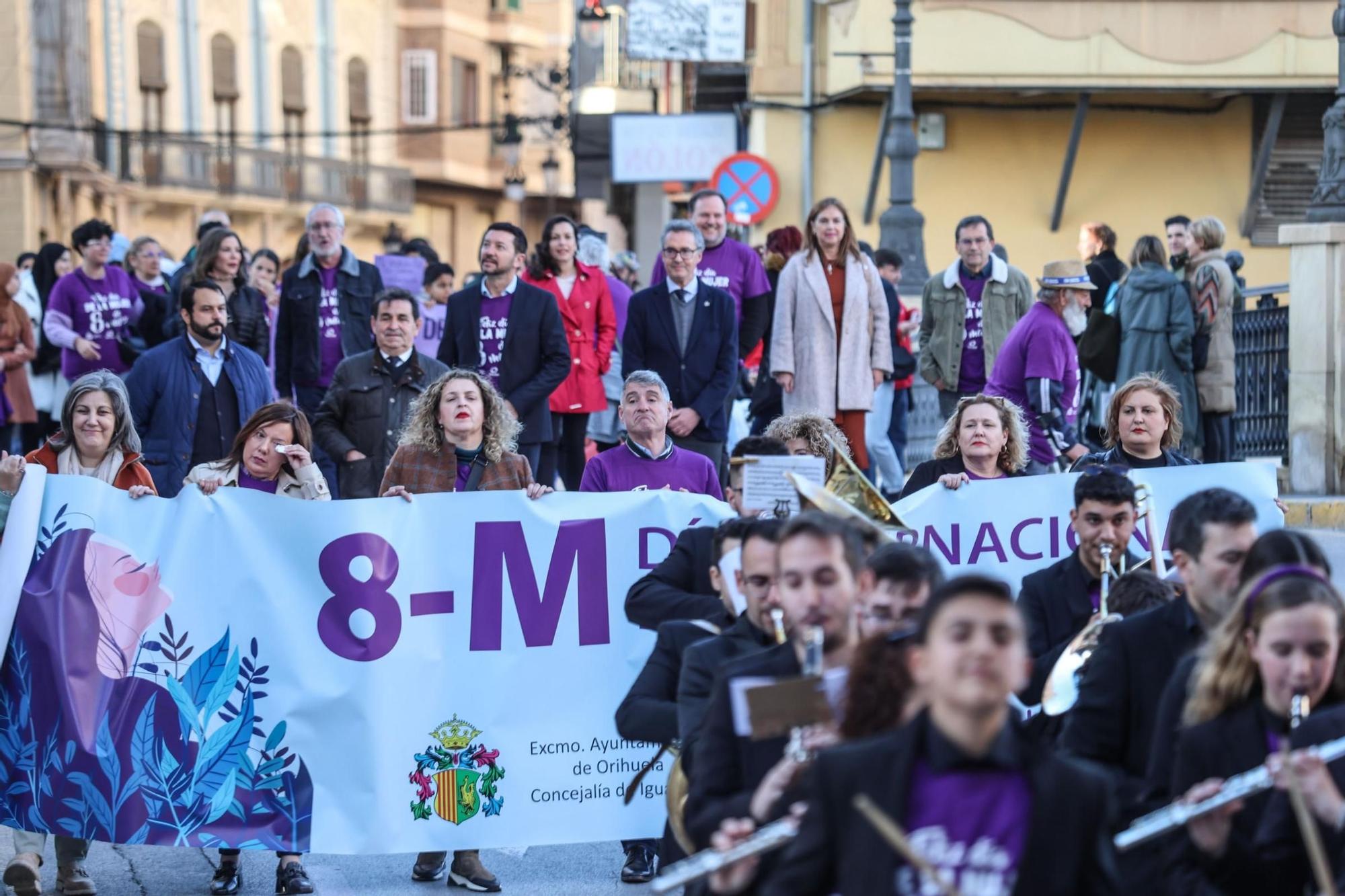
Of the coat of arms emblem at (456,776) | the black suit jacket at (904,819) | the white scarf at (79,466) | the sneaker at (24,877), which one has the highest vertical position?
the white scarf at (79,466)

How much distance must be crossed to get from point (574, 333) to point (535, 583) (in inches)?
187

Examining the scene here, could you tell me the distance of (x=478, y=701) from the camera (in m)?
7.48

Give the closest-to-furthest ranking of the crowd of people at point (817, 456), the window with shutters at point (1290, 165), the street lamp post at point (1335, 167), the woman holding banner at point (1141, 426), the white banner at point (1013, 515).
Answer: the crowd of people at point (817, 456) < the white banner at point (1013, 515) < the woman holding banner at point (1141, 426) < the street lamp post at point (1335, 167) < the window with shutters at point (1290, 165)

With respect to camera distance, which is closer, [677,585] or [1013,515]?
[677,585]

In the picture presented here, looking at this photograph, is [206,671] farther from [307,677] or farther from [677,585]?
[677,585]

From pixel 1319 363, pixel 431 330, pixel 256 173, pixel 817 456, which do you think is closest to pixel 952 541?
pixel 817 456

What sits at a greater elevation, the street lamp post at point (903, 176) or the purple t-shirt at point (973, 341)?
the street lamp post at point (903, 176)

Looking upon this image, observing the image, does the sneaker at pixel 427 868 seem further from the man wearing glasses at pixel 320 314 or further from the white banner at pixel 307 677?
the man wearing glasses at pixel 320 314

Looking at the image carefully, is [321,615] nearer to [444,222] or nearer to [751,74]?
[751,74]

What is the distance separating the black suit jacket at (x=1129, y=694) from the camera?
17.3 ft

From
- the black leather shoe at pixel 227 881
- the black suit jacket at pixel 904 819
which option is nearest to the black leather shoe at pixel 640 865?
the black leather shoe at pixel 227 881

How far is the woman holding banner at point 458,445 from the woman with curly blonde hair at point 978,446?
5.17 feet

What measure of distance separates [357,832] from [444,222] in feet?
198

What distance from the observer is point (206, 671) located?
24.1 ft
